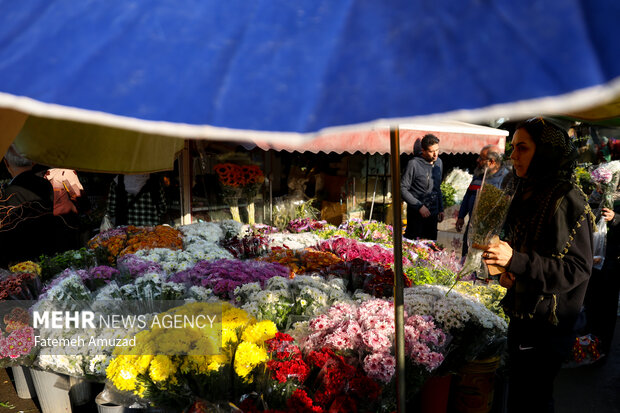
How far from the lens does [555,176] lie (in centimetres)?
194

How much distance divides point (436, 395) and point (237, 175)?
3.97 meters

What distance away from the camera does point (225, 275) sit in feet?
8.91

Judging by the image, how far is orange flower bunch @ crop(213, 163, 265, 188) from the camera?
559 cm

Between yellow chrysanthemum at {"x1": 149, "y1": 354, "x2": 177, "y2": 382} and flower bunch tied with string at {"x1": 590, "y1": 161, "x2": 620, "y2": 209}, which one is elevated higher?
flower bunch tied with string at {"x1": 590, "y1": 161, "x2": 620, "y2": 209}

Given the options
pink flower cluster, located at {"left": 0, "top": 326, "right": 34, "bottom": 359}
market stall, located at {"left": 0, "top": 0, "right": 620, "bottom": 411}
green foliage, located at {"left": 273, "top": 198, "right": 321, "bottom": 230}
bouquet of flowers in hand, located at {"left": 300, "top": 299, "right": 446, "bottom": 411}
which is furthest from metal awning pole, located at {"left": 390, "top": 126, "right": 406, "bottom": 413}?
green foliage, located at {"left": 273, "top": 198, "right": 321, "bottom": 230}

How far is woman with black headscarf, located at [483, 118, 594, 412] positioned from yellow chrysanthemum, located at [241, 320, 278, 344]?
→ 3.36ft

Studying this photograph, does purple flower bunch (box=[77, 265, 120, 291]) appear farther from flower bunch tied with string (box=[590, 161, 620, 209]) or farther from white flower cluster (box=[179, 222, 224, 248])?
flower bunch tied with string (box=[590, 161, 620, 209])

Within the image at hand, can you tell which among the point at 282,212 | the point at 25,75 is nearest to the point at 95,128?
the point at 25,75

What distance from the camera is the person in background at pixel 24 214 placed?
144 inches

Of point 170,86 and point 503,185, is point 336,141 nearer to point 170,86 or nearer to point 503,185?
point 503,185

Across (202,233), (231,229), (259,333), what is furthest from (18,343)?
(231,229)

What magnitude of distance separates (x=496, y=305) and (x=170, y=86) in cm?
278

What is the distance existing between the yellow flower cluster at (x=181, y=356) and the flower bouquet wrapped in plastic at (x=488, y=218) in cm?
101

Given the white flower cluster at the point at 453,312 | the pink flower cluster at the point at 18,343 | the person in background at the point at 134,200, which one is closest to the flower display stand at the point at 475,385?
the white flower cluster at the point at 453,312
